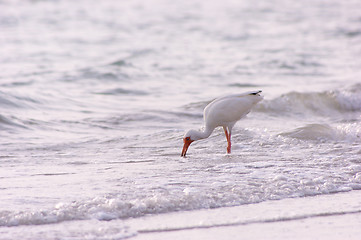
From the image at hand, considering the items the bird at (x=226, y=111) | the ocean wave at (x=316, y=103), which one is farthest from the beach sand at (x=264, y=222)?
the ocean wave at (x=316, y=103)

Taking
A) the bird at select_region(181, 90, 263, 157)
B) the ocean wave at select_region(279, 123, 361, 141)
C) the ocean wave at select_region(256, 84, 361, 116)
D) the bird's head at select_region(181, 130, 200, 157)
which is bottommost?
the ocean wave at select_region(256, 84, 361, 116)

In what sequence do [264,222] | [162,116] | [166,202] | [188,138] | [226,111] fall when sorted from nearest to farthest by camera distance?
[264,222]
[166,202]
[188,138]
[226,111]
[162,116]

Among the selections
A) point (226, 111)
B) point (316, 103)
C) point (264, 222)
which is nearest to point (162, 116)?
point (226, 111)

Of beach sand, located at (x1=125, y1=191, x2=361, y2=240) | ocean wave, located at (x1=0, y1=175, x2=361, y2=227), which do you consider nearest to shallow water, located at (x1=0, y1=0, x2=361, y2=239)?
ocean wave, located at (x1=0, y1=175, x2=361, y2=227)

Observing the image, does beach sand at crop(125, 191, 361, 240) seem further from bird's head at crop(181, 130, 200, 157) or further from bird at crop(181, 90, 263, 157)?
bird at crop(181, 90, 263, 157)

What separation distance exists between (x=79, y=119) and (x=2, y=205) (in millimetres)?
4232

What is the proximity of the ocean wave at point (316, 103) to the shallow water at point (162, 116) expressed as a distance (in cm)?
2

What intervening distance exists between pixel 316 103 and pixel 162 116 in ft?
9.23

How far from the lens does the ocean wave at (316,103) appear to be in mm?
9062

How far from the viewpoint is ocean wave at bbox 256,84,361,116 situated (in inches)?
357

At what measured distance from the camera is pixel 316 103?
31.2 ft

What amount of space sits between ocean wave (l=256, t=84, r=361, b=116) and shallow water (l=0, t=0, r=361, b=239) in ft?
0.07

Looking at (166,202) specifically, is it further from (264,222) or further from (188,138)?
(188,138)

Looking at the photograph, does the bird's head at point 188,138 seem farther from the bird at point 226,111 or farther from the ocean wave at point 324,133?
the ocean wave at point 324,133
